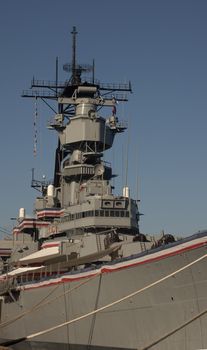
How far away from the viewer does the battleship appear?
15.2 m

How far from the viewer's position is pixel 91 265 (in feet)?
65.9

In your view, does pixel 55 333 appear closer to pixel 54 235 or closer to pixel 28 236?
pixel 54 235

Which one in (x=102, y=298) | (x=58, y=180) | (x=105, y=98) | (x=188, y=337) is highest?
(x=105, y=98)

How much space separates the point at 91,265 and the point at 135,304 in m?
3.93

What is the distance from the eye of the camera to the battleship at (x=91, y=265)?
49.8ft

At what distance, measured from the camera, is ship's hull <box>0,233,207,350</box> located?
14781 millimetres

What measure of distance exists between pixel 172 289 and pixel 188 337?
1283 mm

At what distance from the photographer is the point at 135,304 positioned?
16.4 metres

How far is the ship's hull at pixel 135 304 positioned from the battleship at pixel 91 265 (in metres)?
0.03

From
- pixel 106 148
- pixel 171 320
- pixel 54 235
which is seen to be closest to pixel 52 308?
pixel 171 320

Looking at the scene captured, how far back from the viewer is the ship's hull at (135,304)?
14.8 m

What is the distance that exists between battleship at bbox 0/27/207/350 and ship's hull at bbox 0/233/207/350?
0.03 meters

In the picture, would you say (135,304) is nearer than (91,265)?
Yes

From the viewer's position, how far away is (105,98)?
33.2 metres
